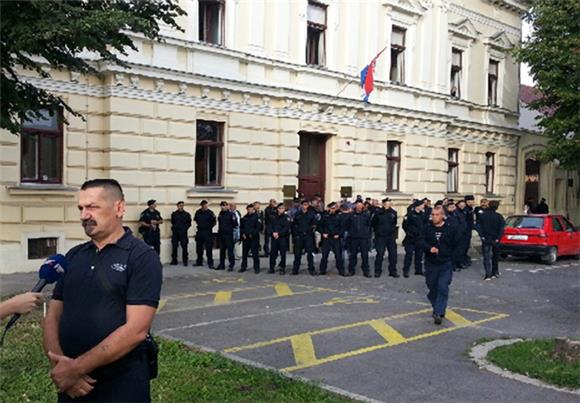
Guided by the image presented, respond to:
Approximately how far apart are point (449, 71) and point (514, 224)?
9.87m

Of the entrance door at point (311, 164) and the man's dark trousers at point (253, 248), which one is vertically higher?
the entrance door at point (311, 164)

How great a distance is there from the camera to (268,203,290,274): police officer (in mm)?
16641

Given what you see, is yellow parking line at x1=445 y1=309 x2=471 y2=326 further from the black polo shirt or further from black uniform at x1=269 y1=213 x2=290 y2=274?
the black polo shirt

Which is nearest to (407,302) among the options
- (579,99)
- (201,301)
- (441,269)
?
(441,269)

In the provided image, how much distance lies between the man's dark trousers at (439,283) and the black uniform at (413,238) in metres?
5.98

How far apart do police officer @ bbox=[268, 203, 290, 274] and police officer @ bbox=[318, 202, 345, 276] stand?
87 cm

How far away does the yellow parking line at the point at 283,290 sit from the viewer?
13211mm

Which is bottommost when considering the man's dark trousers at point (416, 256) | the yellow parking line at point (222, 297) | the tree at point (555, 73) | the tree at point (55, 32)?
the yellow parking line at point (222, 297)

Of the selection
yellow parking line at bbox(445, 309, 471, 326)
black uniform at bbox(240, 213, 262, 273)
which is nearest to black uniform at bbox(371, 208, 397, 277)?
black uniform at bbox(240, 213, 262, 273)

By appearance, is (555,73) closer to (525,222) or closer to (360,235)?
(525,222)

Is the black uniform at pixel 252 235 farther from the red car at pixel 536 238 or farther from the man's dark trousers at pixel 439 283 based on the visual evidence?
the red car at pixel 536 238

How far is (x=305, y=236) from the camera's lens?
16734 millimetres

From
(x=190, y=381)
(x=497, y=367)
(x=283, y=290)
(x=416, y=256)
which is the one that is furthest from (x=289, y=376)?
(x=416, y=256)

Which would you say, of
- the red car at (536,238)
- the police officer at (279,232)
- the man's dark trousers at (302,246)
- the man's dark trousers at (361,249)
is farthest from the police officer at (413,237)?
the red car at (536,238)
